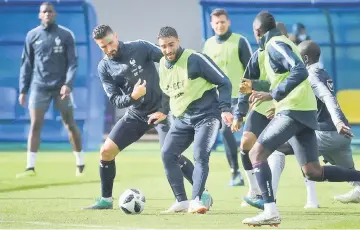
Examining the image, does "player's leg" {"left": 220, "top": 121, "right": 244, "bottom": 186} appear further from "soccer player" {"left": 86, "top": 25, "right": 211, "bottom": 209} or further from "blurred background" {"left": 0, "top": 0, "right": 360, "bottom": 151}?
"blurred background" {"left": 0, "top": 0, "right": 360, "bottom": 151}

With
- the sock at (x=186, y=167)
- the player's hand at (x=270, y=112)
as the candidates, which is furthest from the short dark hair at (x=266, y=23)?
the sock at (x=186, y=167)

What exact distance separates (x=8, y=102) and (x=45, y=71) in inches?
266

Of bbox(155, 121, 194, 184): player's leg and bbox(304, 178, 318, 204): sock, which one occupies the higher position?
bbox(155, 121, 194, 184): player's leg

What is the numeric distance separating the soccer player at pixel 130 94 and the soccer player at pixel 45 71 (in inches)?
179

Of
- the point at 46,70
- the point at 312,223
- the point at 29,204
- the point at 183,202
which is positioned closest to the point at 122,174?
the point at 46,70

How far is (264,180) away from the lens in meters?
9.16

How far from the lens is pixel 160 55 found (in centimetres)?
1074

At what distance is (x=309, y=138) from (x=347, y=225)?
82 cm

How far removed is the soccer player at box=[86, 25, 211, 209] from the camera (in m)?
10.7

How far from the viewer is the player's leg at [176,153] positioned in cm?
1034

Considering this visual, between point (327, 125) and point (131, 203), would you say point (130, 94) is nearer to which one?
point (131, 203)

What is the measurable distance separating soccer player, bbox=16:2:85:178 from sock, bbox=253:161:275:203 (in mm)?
6554

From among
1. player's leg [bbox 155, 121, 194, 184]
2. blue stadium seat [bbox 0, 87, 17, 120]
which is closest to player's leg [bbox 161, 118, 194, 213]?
player's leg [bbox 155, 121, 194, 184]

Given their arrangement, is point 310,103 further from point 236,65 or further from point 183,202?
point 236,65
